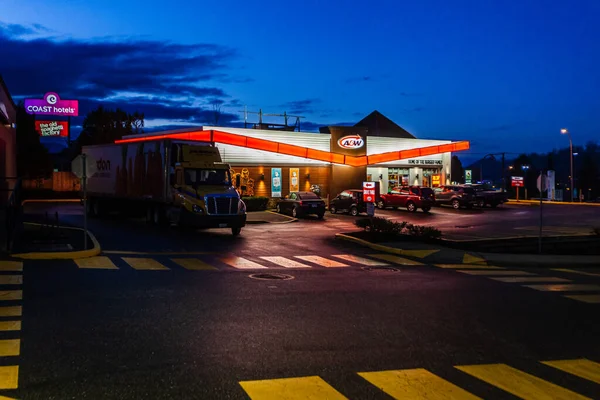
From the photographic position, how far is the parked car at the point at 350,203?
37.8 metres

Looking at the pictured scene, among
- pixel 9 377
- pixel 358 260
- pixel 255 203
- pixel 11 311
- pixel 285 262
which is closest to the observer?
pixel 9 377

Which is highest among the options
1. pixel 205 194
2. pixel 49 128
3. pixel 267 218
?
pixel 49 128

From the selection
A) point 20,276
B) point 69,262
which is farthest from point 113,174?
point 20,276

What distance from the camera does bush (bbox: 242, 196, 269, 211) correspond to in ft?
126

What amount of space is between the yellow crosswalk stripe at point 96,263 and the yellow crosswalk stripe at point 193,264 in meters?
1.70

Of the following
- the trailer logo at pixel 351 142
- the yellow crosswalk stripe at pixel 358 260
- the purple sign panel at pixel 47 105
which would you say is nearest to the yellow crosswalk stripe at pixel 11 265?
the yellow crosswalk stripe at pixel 358 260

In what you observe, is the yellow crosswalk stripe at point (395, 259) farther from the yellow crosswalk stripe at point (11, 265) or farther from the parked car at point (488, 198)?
the parked car at point (488, 198)

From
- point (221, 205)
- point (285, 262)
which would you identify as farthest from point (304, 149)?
point (285, 262)

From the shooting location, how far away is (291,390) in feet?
19.5

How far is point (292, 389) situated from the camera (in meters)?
5.96

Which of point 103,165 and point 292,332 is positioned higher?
point 103,165

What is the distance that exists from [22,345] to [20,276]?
19.3 ft

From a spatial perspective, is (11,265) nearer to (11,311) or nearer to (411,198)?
(11,311)

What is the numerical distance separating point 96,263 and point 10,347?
8.03m
